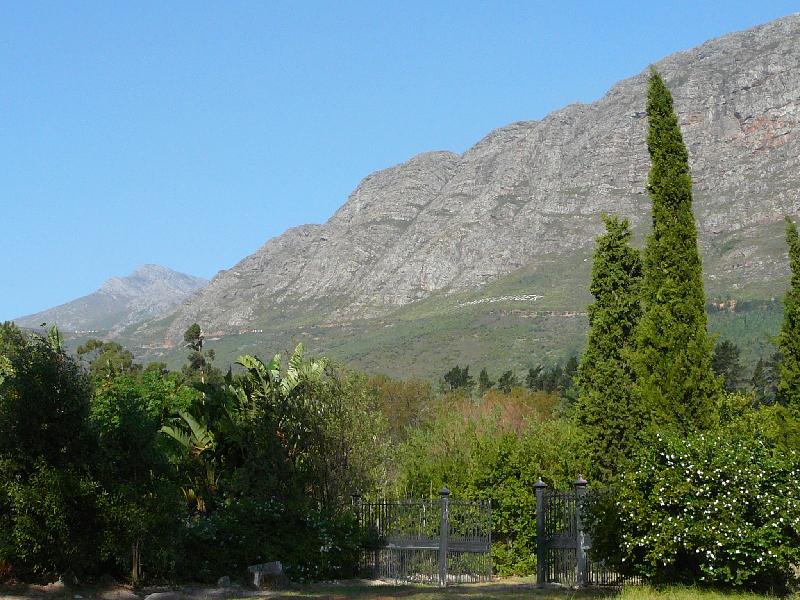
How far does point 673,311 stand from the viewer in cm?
1722

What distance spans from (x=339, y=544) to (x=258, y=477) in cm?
408

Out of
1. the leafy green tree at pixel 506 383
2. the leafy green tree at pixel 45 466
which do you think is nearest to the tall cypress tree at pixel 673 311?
the leafy green tree at pixel 45 466

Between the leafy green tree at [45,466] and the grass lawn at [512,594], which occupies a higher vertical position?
the leafy green tree at [45,466]

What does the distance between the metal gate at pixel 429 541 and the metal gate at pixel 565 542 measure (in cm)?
146

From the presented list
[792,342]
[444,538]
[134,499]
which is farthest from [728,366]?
[134,499]

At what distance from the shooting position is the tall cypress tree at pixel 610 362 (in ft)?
72.0

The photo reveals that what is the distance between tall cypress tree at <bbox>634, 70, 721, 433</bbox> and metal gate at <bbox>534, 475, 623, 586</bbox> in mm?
2299

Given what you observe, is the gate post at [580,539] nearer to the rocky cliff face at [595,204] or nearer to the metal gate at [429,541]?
the metal gate at [429,541]

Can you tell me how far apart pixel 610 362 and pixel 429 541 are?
677cm

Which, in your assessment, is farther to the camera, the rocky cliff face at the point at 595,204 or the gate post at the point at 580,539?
the rocky cliff face at the point at 595,204

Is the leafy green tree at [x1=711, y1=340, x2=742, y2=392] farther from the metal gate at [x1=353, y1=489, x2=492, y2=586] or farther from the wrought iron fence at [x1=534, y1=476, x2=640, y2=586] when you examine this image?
the wrought iron fence at [x1=534, y1=476, x2=640, y2=586]

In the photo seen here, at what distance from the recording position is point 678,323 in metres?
17.0

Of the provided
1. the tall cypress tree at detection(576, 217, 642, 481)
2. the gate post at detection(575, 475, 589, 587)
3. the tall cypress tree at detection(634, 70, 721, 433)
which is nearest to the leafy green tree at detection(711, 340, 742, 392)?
the tall cypress tree at detection(576, 217, 642, 481)

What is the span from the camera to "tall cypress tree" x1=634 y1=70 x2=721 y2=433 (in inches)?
658
